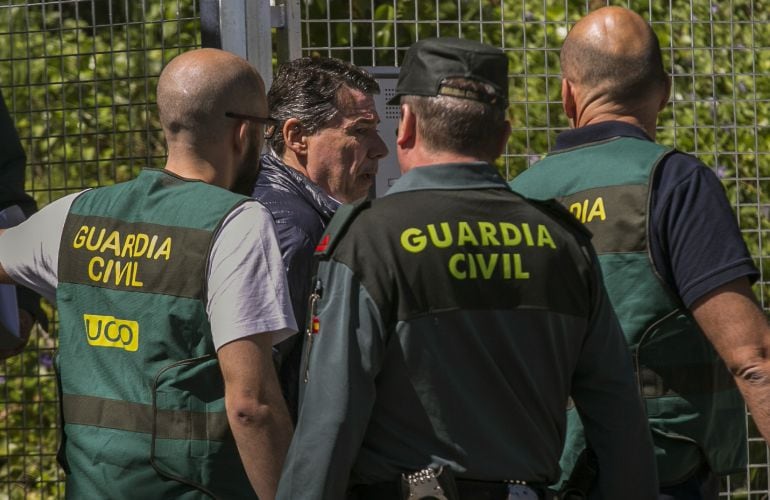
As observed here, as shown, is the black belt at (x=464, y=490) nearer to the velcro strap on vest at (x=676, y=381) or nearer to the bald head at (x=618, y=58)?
the velcro strap on vest at (x=676, y=381)

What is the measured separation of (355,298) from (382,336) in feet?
0.30

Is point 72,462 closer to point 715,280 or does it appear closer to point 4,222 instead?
point 4,222

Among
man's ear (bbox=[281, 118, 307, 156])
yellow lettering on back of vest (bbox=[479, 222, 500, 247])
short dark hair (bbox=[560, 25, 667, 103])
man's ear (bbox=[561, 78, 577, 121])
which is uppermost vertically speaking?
short dark hair (bbox=[560, 25, 667, 103])

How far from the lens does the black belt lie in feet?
8.26

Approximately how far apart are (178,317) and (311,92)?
1.33 meters

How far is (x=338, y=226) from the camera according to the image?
2.53 meters

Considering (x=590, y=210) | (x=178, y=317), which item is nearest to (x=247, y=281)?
(x=178, y=317)

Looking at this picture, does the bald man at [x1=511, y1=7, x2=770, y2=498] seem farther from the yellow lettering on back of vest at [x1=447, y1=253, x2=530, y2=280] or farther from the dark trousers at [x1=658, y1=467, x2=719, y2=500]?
the yellow lettering on back of vest at [x1=447, y1=253, x2=530, y2=280]

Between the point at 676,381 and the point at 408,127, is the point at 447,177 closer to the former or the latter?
the point at 408,127

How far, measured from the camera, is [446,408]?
2510 mm

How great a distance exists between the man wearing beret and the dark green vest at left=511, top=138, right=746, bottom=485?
0.44 metres

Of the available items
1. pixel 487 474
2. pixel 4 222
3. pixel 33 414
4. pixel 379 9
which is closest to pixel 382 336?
pixel 487 474

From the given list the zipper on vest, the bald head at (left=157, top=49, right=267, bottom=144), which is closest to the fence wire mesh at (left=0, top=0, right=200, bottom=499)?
the bald head at (left=157, top=49, right=267, bottom=144)

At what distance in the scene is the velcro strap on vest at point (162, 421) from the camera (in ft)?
9.69
